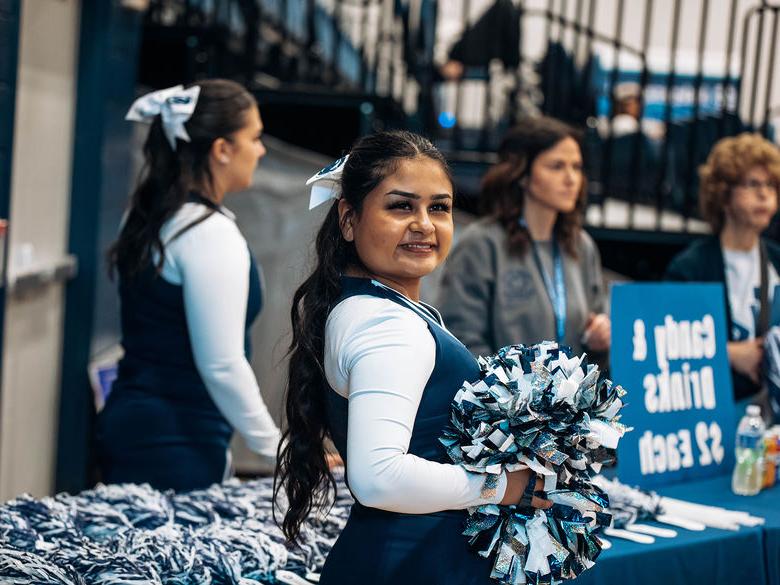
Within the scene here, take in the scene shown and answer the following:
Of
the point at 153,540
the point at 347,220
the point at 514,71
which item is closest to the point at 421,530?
the point at 347,220

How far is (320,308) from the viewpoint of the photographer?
5.87ft

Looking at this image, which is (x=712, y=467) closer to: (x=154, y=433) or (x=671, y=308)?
(x=671, y=308)

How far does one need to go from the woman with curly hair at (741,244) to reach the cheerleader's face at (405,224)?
1988 mm

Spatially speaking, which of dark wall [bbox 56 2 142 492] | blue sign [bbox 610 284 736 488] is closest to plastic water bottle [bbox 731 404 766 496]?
blue sign [bbox 610 284 736 488]

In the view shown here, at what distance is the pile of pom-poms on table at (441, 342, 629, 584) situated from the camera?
65.6 inches

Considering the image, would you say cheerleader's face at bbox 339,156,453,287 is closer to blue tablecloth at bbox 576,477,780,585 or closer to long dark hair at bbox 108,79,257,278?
blue tablecloth at bbox 576,477,780,585

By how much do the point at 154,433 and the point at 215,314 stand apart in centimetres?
35

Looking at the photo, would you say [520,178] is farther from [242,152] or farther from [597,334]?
[242,152]

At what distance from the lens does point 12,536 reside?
2.04 meters

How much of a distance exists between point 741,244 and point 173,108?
2.01m

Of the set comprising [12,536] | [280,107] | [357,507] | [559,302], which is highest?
[280,107]

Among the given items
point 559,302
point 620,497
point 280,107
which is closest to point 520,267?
point 559,302

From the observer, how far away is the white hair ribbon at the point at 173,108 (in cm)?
262

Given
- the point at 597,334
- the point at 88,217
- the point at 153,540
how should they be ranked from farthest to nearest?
the point at 88,217 → the point at 597,334 → the point at 153,540
